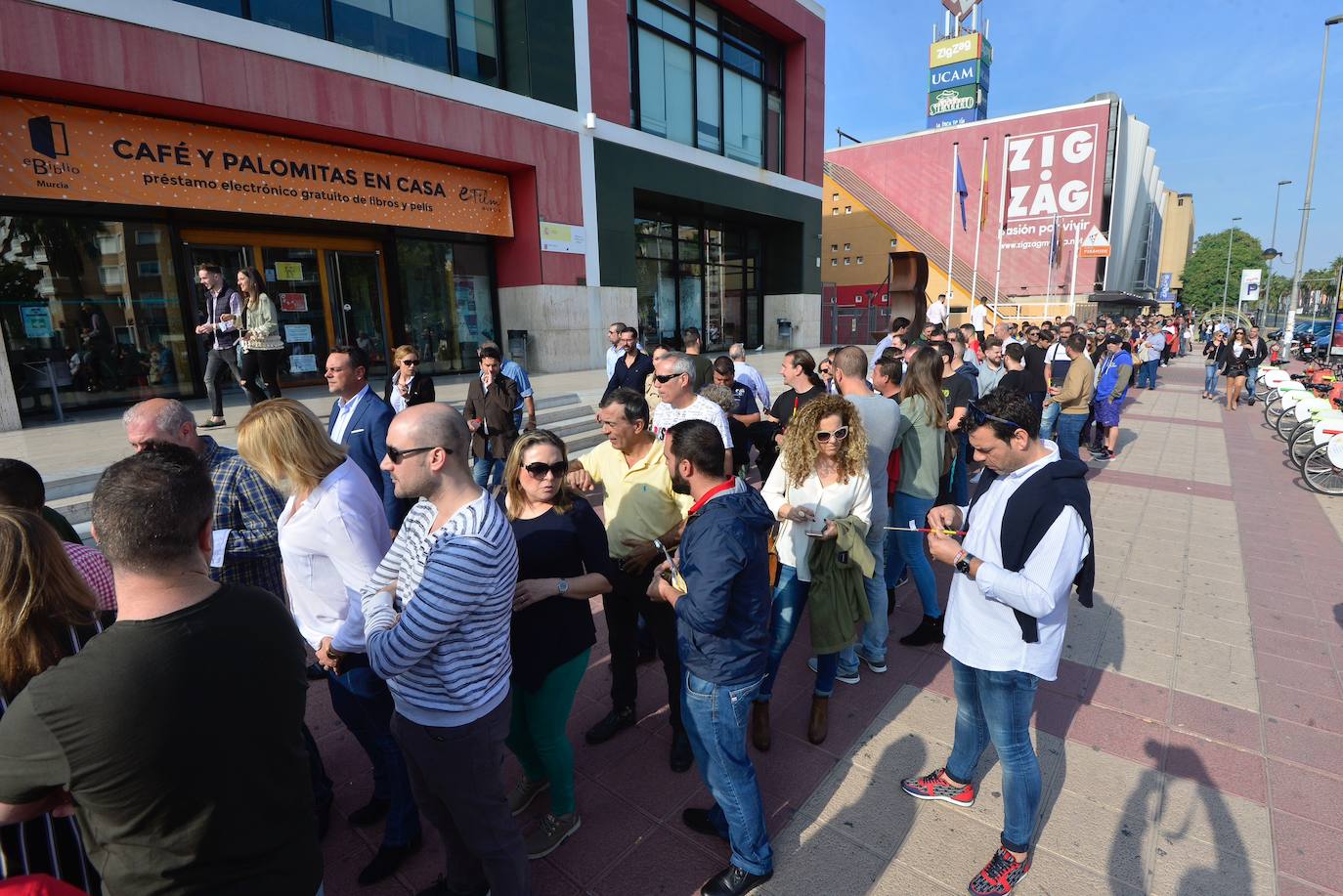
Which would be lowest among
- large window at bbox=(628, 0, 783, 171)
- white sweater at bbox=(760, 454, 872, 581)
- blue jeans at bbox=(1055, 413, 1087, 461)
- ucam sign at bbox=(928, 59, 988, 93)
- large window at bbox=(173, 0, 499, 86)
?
blue jeans at bbox=(1055, 413, 1087, 461)

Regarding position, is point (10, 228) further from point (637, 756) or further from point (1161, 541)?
point (1161, 541)

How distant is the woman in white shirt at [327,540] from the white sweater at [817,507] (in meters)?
2.02

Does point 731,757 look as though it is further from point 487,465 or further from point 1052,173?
point 1052,173

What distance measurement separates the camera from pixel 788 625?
11.6 ft

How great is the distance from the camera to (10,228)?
8.59 m

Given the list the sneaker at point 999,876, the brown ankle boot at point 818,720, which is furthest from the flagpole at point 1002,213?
the sneaker at point 999,876

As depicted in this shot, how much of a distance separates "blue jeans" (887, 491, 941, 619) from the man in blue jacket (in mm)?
2389

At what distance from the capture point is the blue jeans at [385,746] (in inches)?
106

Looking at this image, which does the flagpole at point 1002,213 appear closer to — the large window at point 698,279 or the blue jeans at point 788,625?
the large window at point 698,279

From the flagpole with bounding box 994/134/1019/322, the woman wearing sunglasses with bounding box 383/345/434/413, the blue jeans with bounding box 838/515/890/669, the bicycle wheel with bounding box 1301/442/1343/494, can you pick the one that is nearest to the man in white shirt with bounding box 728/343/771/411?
the blue jeans with bounding box 838/515/890/669

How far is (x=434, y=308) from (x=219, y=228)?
3828mm

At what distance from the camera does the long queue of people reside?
1376mm

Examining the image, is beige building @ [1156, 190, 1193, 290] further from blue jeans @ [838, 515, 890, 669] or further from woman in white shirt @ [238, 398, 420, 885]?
woman in white shirt @ [238, 398, 420, 885]

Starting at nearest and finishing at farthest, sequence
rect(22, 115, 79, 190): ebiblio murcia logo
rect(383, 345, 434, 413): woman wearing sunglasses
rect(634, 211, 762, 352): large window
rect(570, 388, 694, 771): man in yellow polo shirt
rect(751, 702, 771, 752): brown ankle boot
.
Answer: rect(570, 388, 694, 771): man in yellow polo shirt
rect(751, 702, 771, 752): brown ankle boot
rect(383, 345, 434, 413): woman wearing sunglasses
rect(22, 115, 79, 190): ebiblio murcia logo
rect(634, 211, 762, 352): large window
